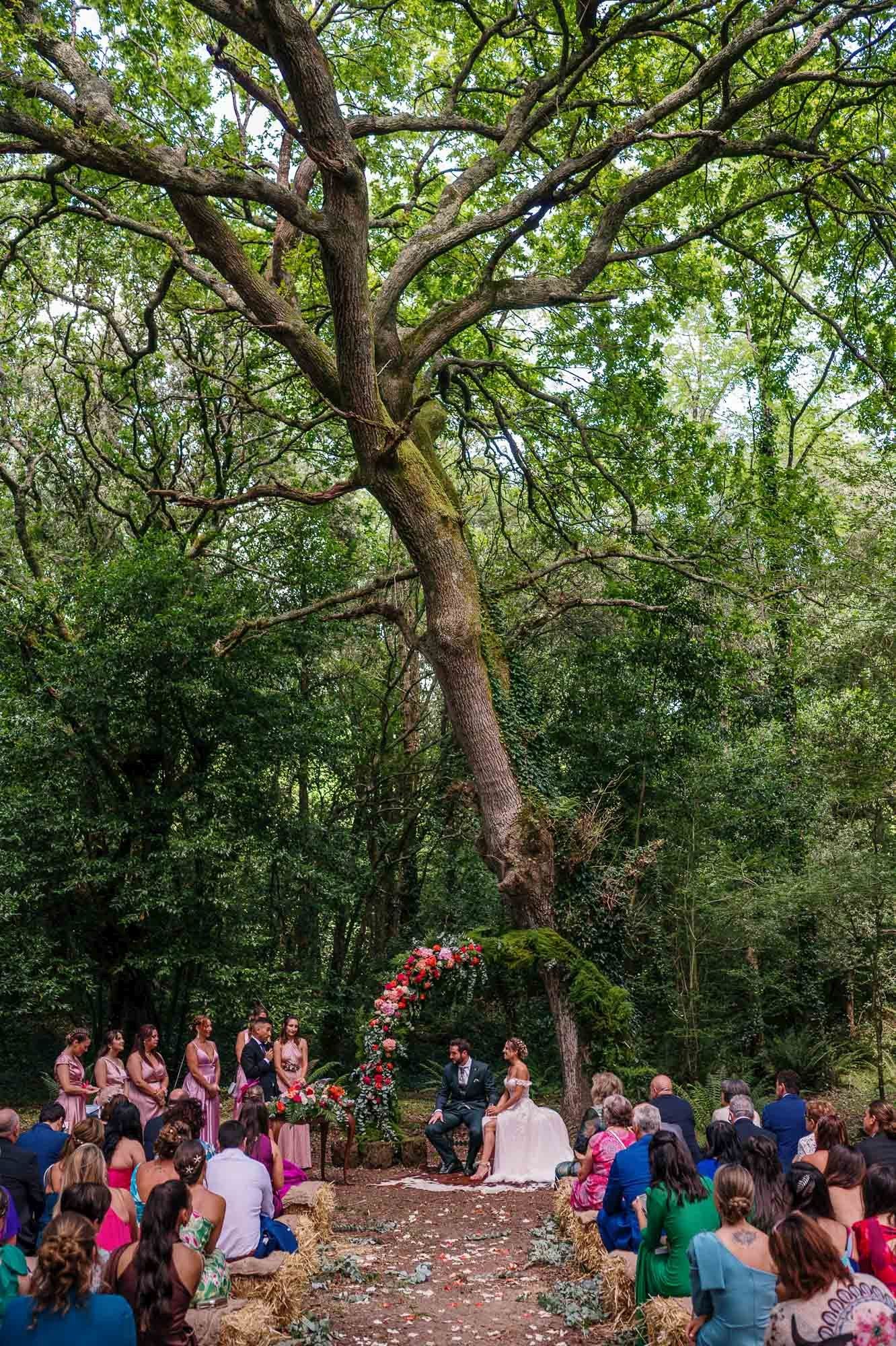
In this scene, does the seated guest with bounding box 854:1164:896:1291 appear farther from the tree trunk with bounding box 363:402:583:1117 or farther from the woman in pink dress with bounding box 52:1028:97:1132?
the tree trunk with bounding box 363:402:583:1117

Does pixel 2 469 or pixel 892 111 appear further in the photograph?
pixel 2 469

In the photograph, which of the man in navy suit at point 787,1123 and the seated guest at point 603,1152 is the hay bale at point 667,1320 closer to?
the seated guest at point 603,1152

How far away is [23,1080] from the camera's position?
54.2 feet

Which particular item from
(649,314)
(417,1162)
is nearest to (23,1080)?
(417,1162)

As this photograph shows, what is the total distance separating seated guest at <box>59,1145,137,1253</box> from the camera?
4.39 meters

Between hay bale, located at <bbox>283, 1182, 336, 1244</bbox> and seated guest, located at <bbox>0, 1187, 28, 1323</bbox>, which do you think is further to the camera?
hay bale, located at <bbox>283, 1182, 336, 1244</bbox>

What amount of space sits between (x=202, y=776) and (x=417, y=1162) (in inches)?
221

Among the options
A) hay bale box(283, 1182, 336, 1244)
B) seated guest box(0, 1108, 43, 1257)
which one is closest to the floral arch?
hay bale box(283, 1182, 336, 1244)

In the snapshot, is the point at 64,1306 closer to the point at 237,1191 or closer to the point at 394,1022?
the point at 237,1191

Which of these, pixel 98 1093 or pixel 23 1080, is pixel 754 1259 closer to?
pixel 98 1093

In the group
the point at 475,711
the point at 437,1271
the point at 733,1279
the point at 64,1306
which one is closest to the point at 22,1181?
the point at 64,1306

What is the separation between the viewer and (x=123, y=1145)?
5.81 metres

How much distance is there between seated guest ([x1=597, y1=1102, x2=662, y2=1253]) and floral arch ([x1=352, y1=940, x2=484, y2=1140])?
5132mm

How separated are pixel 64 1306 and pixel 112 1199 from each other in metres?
1.26
